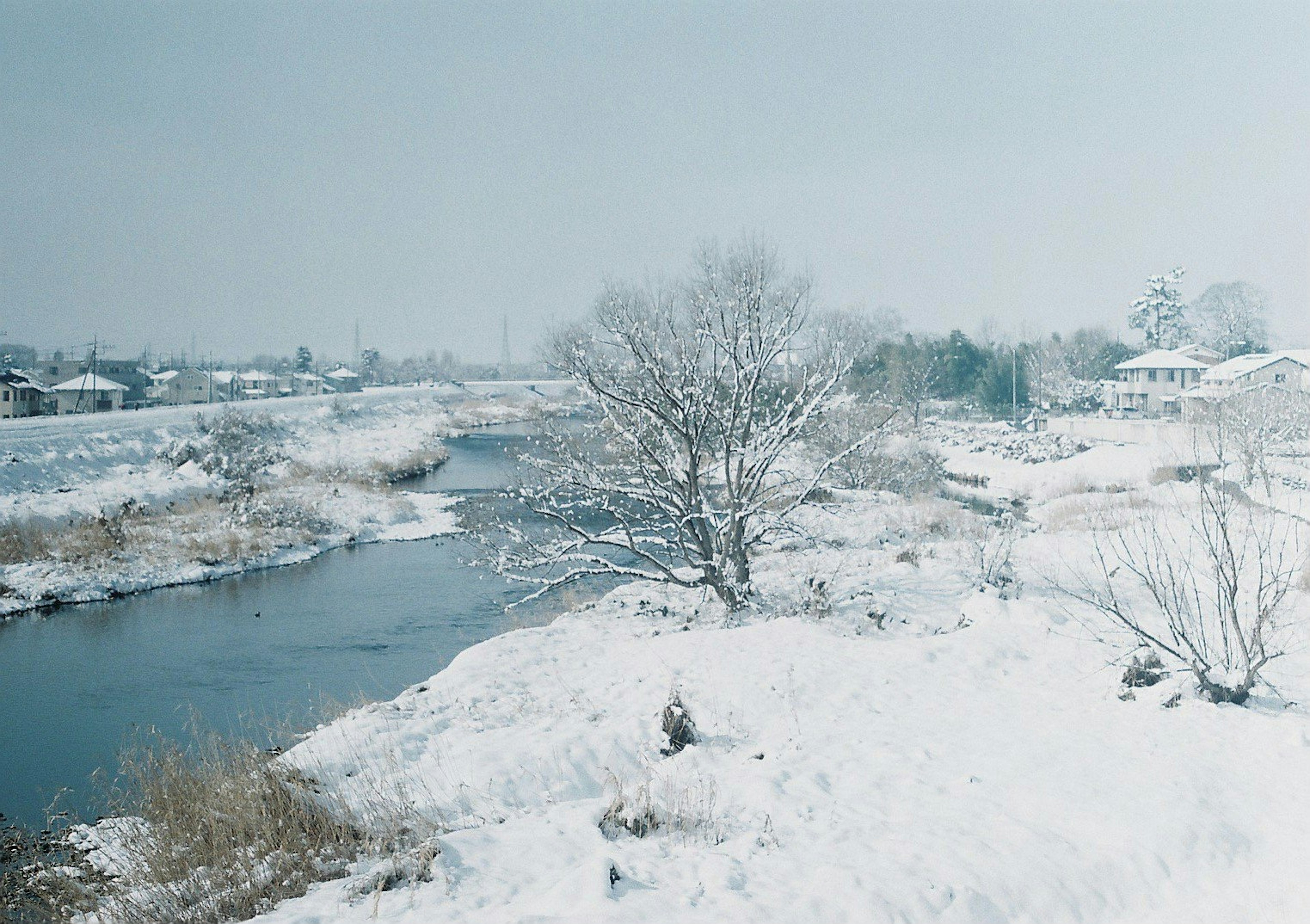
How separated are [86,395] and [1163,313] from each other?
77913 mm

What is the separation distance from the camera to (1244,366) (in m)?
43.1

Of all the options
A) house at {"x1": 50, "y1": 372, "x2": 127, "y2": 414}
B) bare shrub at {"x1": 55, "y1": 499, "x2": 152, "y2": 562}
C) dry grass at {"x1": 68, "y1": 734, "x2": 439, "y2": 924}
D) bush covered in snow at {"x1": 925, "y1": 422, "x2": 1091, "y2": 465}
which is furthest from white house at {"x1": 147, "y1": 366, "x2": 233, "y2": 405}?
dry grass at {"x1": 68, "y1": 734, "x2": 439, "y2": 924}

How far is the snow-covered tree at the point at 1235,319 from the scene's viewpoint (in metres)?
63.2

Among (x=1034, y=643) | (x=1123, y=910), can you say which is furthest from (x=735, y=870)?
(x=1034, y=643)

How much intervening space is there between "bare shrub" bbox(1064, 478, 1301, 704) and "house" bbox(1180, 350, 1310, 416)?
63.8 ft

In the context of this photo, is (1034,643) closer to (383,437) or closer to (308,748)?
(308,748)

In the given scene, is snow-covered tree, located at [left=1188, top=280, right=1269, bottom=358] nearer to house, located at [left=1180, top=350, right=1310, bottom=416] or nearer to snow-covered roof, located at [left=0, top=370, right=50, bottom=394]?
house, located at [left=1180, top=350, right=1310, bottom=416]

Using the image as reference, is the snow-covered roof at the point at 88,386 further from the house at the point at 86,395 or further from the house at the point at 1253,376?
the house at the point at 1253,376

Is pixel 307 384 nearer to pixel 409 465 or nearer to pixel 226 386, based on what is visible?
pixel 226 386

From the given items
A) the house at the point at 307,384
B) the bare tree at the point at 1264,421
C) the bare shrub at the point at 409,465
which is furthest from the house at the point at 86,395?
the bare tree at the point at 1264,421

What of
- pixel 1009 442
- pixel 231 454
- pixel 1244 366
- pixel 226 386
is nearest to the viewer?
pixel 231 454

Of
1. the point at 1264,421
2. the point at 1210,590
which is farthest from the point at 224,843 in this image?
→ the point at 1264,421

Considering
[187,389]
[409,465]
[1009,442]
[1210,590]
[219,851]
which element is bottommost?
[219,851]

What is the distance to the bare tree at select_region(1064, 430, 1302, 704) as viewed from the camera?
863cm
